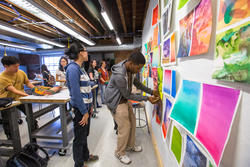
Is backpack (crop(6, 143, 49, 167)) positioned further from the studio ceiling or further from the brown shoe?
the studio ceiling

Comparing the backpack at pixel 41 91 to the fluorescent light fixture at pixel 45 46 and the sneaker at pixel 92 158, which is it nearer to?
the sneaker at pixel 92 158

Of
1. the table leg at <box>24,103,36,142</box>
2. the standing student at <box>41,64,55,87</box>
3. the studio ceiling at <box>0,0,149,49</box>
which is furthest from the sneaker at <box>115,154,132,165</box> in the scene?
the studio ceiling at <box>0,0,149,49</box>

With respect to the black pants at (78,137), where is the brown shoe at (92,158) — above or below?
below

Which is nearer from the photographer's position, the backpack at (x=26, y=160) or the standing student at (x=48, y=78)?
the backpack at (x=26, y=160)

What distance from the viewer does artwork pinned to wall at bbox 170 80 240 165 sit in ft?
1.33

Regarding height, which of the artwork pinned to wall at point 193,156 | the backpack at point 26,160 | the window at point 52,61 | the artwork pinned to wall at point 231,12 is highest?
the window at point 52,61

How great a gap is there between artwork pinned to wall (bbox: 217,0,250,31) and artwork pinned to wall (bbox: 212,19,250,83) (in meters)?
0.03

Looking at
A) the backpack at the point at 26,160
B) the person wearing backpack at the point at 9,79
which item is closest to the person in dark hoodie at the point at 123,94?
the backpack at the point at 26,160

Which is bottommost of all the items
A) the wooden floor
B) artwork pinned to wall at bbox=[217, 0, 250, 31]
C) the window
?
the wooden floor

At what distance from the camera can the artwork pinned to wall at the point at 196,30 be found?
50cm

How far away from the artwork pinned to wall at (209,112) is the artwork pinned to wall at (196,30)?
19 cm

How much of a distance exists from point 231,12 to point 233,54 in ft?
0.47

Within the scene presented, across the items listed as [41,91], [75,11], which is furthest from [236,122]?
[75,11]

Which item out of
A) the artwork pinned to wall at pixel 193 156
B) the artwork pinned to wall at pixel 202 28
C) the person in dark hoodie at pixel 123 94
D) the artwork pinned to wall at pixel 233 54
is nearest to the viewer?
the artwork pinned to wall at pixel 233 54
